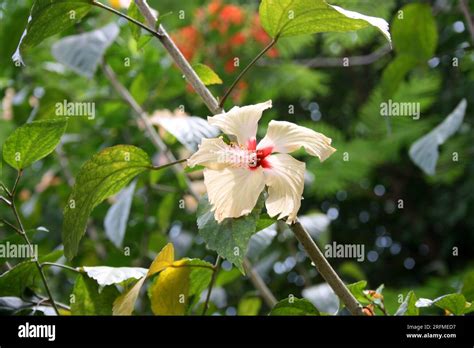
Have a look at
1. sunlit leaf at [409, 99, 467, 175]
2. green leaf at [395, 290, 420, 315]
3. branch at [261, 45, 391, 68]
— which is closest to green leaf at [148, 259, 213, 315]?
green leaf at [395, 290, 420, 315]

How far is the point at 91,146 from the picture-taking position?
928 millimetres

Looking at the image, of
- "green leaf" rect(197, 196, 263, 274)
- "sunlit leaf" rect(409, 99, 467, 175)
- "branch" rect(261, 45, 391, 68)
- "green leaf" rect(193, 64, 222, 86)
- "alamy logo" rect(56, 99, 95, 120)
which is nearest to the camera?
"green leaf" rect(197, 196, 263, 274)

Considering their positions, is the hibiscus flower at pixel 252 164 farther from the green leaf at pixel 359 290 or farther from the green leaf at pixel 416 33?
the green leaf at pixel 416 33

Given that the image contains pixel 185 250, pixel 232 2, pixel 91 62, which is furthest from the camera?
pixel 232 2

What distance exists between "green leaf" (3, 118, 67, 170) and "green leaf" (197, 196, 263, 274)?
11 cm

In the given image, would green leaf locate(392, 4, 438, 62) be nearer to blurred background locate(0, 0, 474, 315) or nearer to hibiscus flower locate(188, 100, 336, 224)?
→ blurred background locate(0, 0, 474, 315)

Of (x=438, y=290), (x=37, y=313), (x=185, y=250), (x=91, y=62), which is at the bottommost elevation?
(x=438, y=290)

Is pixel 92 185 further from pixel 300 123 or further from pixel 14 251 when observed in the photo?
pixel 300 123

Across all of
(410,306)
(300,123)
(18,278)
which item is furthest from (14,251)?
(300,123)

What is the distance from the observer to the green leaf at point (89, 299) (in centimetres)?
44
